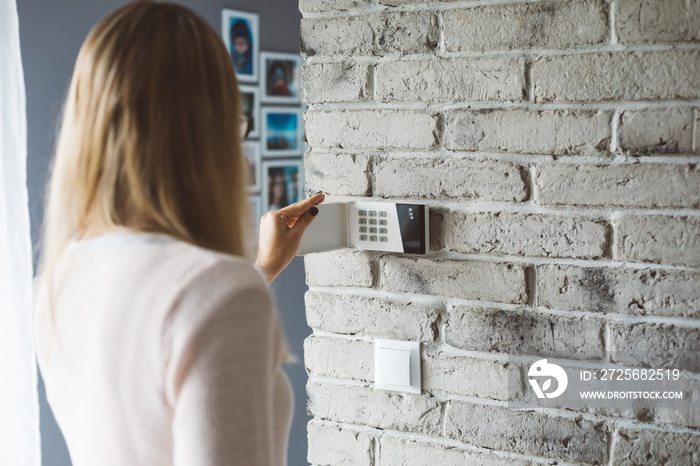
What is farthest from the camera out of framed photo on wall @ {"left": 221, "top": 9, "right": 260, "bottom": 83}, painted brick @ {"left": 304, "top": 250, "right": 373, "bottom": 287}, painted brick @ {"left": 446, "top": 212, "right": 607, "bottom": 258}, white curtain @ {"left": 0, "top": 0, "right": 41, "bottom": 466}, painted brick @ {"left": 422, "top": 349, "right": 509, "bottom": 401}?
framed photo on wall @ {"left": 221, "top": 9, "right": 260, "bottom": 83}

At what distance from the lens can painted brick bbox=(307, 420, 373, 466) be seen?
154 cm

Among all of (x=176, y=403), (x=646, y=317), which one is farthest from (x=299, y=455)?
(x=176, y=403)

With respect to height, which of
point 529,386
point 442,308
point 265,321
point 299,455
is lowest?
point 299,455

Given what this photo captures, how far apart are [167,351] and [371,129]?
0.73m

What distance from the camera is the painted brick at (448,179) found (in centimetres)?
134

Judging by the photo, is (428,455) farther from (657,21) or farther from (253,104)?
(253,104)

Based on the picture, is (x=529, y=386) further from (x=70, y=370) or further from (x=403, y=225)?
(x=70, y=370)

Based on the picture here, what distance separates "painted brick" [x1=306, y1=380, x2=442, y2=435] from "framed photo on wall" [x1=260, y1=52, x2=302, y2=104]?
2.39 m

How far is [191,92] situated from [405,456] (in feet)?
2.88

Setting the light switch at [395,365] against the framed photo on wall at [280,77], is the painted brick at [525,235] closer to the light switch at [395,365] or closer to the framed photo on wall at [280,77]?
the light switch at [395,365]

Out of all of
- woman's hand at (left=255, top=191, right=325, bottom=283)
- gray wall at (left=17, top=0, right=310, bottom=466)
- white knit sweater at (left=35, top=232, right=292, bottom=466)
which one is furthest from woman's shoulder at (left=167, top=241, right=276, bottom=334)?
gray wall at (left=17, top=0, right=310, bottom=466)

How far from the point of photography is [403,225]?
141cm

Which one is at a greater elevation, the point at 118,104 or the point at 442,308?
the point at 118,104

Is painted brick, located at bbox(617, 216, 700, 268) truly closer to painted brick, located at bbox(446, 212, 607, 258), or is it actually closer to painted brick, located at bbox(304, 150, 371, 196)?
painted brick, located at bbox(446, 212, 607, 258)
